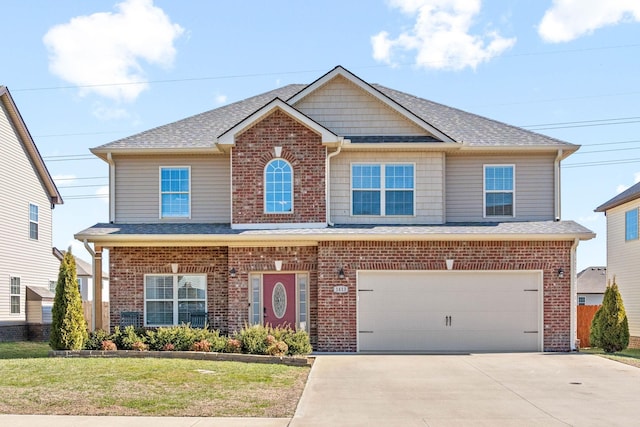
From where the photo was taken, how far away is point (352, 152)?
20.9 metres

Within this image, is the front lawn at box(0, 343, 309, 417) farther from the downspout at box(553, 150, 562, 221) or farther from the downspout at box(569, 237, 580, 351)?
the downspout at box(553, 150, 562, 221)

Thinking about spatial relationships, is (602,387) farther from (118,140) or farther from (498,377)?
(118,140)

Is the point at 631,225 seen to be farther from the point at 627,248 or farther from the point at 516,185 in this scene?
the point at 516,185

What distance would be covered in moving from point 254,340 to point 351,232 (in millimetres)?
4232

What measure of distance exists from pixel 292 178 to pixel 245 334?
16.1 feet

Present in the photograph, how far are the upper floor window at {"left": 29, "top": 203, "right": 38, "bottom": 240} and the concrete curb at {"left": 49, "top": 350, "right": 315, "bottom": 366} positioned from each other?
13105mm

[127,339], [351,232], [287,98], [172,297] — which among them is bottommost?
[127,339]

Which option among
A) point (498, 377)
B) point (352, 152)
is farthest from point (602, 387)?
point (352, 152)

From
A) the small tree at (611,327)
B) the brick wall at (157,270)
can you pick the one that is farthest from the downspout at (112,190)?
the small tree at (611,327)

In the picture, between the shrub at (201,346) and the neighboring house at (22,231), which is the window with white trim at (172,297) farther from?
the neighboring house at (22,231)

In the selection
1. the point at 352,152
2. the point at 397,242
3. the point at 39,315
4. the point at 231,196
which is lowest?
the point at 39,315

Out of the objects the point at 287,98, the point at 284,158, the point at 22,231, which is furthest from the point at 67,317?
the point at 22,231

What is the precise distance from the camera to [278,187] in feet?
66.6

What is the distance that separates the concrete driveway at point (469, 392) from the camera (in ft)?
36.2
